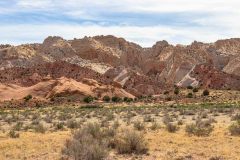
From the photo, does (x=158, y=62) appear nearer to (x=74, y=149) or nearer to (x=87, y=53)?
→ (x=87, y=53)

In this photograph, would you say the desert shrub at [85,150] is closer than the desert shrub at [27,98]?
Yes

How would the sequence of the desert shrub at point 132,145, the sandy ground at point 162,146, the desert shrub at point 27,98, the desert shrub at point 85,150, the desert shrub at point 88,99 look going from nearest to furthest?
1. the desert shrub at point 85,150
2. the sandy ground at point 162,146
3. the desert shrub at point 132,145
4. the desert shrub at point 88,99
5. the desert shrub at point 27,98

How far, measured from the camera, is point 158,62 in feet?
524

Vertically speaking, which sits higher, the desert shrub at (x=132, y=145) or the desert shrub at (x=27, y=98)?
the desert shrub at (x=132, y=145)

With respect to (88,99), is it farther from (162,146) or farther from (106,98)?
(162,146)

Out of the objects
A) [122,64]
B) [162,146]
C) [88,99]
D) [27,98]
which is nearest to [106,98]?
[88,99]

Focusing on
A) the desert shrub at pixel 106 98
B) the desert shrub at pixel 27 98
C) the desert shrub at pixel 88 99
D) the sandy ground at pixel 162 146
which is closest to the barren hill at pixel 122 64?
the desert shrub at pixel 106 98

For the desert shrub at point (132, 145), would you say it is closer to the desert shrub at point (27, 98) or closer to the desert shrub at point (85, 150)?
the desert shrub at point (85, 150)

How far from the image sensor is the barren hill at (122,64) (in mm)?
109500

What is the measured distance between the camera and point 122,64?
160m

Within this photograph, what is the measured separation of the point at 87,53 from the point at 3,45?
1424 inches

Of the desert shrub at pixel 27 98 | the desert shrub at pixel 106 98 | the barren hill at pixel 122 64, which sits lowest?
the desert shrub at pixel 27 98

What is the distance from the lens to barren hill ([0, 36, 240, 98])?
110 meters

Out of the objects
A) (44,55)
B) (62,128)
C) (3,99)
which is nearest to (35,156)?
(62,128)
